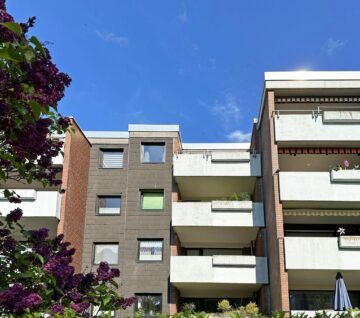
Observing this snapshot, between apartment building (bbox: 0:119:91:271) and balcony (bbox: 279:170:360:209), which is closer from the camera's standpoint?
balcony (bbox: 279:170:360:209)

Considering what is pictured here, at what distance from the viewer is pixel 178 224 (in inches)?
919

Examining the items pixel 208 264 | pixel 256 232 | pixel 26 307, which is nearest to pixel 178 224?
pixel 208 264

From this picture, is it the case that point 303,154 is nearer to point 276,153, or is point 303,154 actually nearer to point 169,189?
point 276,153

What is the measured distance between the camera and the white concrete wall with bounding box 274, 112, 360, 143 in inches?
845

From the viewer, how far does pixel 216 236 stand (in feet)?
82.7

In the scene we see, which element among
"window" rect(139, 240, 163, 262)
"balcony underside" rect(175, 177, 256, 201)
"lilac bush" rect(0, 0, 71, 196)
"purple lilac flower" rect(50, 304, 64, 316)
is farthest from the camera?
"balcony underside" rect(175, 177, 256, 201)

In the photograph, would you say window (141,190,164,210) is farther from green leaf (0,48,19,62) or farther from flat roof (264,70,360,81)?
green leaf (0,48,19,62)

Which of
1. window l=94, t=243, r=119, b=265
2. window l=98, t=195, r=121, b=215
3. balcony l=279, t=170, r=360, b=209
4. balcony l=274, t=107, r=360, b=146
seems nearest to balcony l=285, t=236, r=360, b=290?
A: balcony l=279, t=170, r=360, b=209

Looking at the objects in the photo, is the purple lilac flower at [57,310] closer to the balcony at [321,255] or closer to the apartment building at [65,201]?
the balcony at [321,255]

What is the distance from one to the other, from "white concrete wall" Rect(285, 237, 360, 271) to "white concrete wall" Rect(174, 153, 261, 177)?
594 cm

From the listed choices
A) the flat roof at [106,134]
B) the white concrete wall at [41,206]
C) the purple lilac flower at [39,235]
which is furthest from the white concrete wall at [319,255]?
the purple lilac flower at [39,235]

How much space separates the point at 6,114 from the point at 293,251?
16.9 metres

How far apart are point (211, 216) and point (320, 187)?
5.39 meters

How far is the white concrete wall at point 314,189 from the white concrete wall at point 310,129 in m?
1.74
